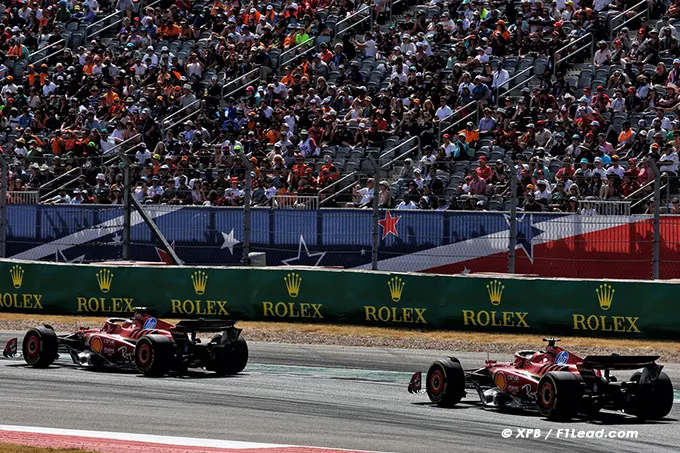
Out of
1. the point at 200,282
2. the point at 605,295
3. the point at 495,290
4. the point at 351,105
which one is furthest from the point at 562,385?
the point at 351,105

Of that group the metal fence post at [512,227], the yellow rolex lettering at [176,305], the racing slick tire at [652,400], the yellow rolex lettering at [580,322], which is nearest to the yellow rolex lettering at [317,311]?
the yellow rolex lettering at [176,305]

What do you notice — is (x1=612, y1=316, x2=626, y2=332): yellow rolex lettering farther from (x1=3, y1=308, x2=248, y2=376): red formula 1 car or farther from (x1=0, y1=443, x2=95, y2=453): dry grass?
(x1=0, y1=443, x2=95, y2=453): dry grass

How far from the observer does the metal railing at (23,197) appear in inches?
988

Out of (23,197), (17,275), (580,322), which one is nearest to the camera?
(580,322)

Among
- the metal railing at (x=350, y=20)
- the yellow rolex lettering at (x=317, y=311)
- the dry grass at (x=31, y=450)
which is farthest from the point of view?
the metal railing at (x=350, y=20)

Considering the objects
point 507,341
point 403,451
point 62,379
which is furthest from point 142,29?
point 403,451

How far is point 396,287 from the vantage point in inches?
790

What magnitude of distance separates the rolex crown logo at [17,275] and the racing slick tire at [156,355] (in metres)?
8.68

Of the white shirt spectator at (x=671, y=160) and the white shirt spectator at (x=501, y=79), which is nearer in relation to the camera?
the white shirt spectator at (x=671, y=160)

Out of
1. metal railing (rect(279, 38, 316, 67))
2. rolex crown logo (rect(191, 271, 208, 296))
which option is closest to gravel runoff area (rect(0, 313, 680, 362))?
rolex crown logo (rect(191, 271, 208, 296))

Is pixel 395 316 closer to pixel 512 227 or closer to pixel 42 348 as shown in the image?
pixel 512 227

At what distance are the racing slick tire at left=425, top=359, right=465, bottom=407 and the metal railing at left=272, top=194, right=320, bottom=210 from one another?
34.1 feet

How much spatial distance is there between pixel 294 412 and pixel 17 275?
11.7 m

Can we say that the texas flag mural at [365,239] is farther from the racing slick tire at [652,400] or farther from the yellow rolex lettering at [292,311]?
the racing slick tire at [652,400]
